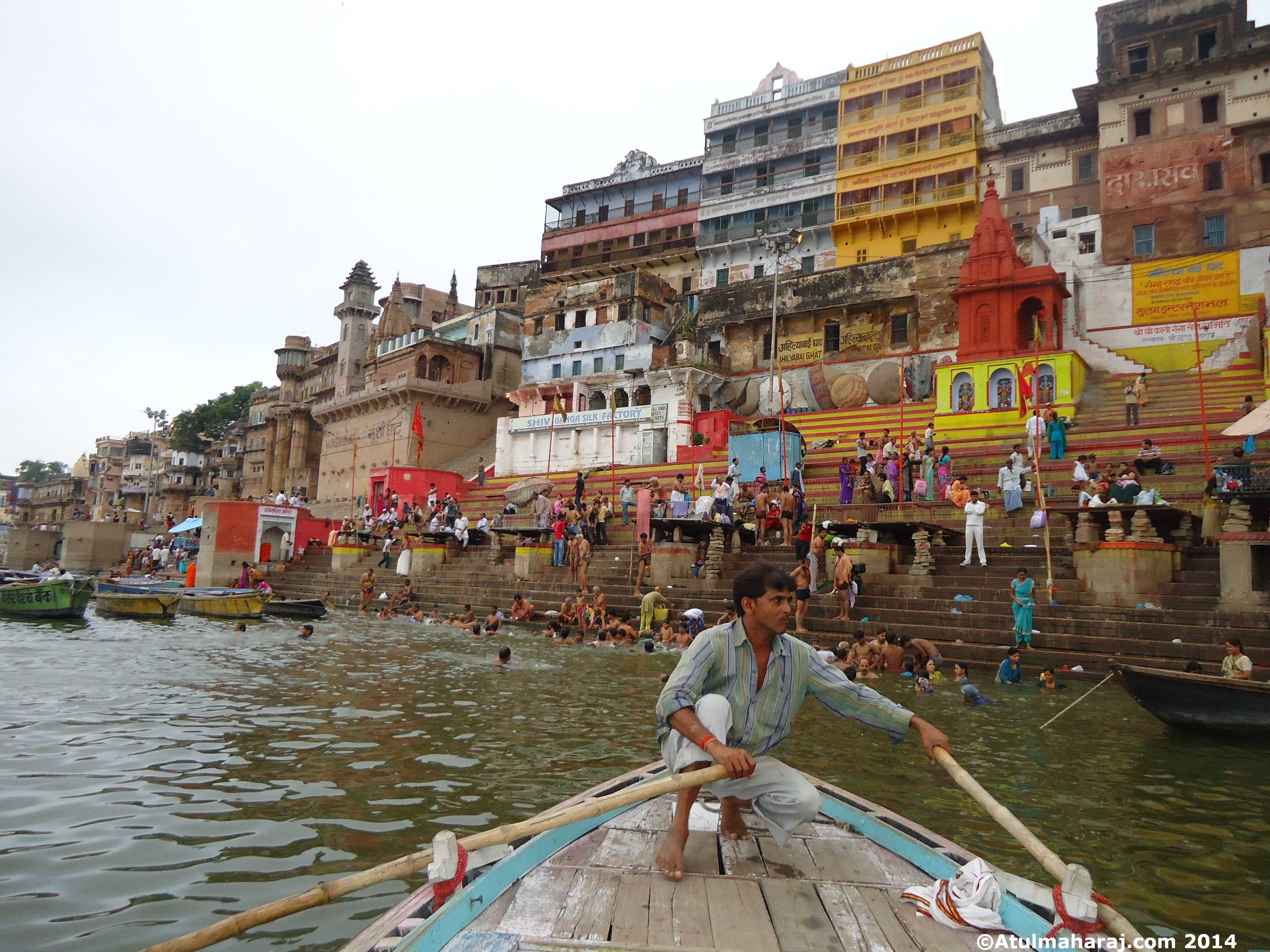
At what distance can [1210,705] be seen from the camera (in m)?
7.71

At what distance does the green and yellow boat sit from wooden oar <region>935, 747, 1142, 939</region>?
827 inches

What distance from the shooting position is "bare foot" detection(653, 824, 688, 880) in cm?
331

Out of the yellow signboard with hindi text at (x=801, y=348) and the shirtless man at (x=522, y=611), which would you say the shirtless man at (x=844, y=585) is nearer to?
the shirtless man at (x=522, y=611)

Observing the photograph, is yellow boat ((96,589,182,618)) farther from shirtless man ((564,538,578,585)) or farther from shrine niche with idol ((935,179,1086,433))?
shrine niche with idol ((935,179,1086,433))

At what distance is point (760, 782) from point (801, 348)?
33.9 metres

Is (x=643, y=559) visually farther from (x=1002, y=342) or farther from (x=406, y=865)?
(x=1002, y=342)

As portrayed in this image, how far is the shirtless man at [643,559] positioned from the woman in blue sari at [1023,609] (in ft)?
27.0

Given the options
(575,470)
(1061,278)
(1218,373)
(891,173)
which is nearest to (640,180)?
(891,173)

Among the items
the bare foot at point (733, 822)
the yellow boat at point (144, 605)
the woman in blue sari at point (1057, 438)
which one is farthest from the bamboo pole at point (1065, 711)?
the yellow boat at point (144, 605)

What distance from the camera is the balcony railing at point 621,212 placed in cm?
4597

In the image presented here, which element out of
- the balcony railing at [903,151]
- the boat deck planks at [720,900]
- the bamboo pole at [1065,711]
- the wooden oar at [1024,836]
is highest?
the balcony railing at [903,151]

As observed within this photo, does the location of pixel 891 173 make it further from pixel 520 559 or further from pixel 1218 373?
pixel 520 559

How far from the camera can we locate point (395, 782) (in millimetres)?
6004

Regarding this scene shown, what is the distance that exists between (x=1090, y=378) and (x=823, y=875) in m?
29.3
